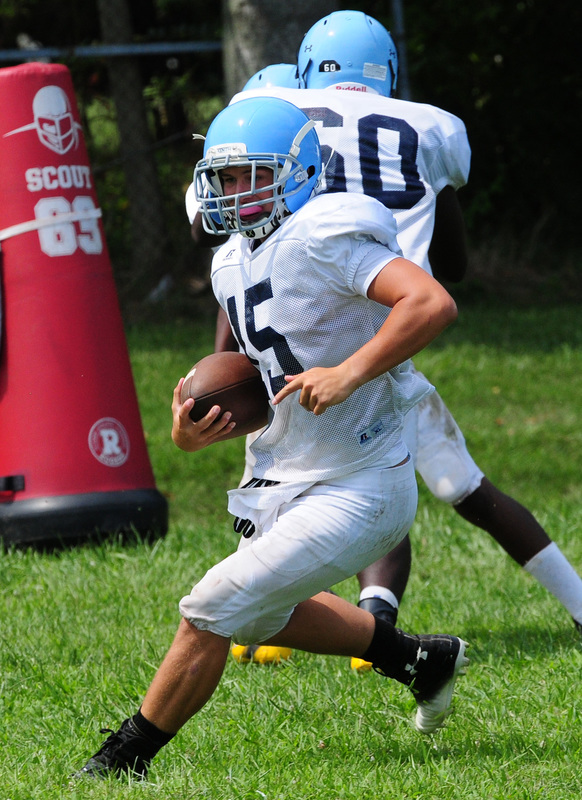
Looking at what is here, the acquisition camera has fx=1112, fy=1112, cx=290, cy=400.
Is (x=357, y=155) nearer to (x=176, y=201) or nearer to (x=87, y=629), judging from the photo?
(x=87, y=629)

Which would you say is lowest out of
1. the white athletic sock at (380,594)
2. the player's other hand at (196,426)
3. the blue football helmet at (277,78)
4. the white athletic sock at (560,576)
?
the white athletic sock at (560,576)

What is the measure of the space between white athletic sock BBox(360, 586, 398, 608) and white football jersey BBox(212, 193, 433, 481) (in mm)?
981

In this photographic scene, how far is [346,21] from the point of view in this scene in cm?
377

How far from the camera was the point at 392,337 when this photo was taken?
8.38 ft

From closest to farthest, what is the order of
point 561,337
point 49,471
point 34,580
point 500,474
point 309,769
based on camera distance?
point 309,769
point 34,580
point 49,471
point 500,474
point 561,337

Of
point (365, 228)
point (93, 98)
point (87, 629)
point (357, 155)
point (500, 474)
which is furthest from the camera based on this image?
point (93, 98)

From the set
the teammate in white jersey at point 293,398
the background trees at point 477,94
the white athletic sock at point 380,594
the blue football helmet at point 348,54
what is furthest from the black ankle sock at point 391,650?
the background trees at point 477,94

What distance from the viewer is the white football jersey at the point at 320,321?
2699mm

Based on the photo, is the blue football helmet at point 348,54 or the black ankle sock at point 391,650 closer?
the black ankle sock at point 391,650

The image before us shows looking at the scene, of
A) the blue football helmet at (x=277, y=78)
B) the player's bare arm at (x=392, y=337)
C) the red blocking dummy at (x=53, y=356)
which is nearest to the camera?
the player's bare arm at (x=392, y=337)

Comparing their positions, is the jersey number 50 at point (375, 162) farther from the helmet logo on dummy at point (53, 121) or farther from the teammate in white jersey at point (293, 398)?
the helmet logo on dummy at point (53, 121)

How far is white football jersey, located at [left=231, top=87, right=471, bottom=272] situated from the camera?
3559 mm

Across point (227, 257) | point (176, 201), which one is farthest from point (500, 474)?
point (176, 201)

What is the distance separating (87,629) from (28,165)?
230 cm
